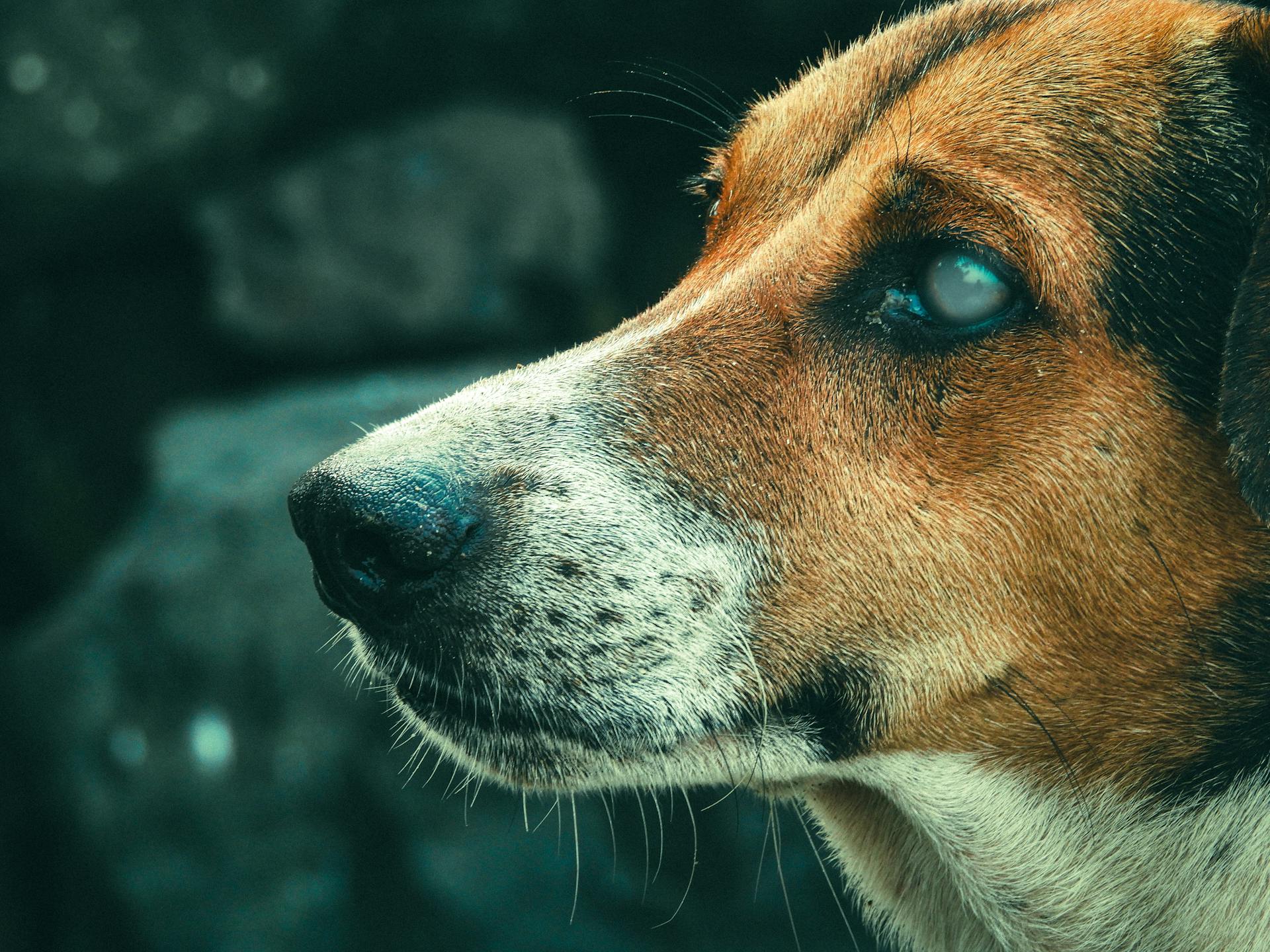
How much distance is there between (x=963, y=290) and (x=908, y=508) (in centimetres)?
46

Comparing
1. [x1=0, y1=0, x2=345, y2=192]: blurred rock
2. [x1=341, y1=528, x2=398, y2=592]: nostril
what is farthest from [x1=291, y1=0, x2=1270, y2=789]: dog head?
[x1=0, y1=0, x2=345, y2=192]: blurred rock

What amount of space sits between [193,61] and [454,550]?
4.39m

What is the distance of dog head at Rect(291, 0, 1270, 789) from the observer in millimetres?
2307

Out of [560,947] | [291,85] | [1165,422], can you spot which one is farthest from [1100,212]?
[291,85]

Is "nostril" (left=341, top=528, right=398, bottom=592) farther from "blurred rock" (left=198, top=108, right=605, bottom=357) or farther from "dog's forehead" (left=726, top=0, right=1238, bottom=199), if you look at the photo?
"blurred rock" (left=198, top=108, right=605, bottom=357)

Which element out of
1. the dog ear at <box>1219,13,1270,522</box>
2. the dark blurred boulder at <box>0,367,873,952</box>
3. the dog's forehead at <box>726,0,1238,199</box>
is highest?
the dog's forehead at <box>726,0,1238,199</box>

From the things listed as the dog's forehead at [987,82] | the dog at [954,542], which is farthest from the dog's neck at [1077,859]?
the dog's forehead at [987,82]

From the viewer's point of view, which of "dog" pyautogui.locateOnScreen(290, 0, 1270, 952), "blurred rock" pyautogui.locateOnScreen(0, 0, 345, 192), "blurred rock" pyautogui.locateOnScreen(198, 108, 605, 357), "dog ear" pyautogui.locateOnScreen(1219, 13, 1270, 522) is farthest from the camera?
"blurred rock" pyautogui.locateOnScreen(198, 108, 605, 357)

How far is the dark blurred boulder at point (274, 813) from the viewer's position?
429 centimetres

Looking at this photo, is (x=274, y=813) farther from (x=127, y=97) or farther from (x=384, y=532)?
(x=127, y=97)

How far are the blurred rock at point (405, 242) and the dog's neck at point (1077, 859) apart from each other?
155 inches

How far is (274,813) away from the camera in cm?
446

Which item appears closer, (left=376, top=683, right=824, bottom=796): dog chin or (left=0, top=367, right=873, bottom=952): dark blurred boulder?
(left=376, top=683, right=824, bottom=796): dog chin

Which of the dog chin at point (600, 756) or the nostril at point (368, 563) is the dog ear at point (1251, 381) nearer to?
the dog chin at point (600, 756)
